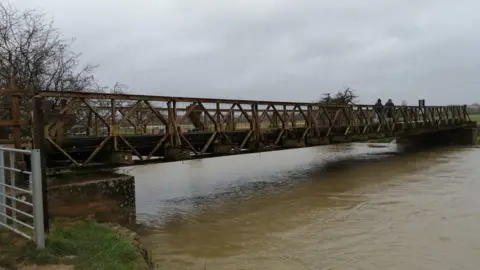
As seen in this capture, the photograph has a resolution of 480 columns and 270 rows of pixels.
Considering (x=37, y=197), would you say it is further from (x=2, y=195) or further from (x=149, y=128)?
(x=149, y=128)

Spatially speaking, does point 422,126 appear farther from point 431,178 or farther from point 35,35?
point 35,35

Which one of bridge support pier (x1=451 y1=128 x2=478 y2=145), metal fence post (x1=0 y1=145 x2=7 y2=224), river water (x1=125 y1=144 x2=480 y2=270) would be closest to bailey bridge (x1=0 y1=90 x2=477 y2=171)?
metal fence post (x1=0 y1=145 x2=7 y2=224)

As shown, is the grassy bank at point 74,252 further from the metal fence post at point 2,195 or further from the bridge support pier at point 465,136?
the bridge support pier at point 465,136

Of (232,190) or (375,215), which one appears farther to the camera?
(232,190)

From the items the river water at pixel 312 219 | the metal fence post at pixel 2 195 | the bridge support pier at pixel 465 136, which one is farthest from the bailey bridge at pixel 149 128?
the bridge support pier at pixel 465 136

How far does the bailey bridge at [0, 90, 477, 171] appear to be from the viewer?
8805 millimetres

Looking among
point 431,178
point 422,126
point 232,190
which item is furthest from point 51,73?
point 422,126

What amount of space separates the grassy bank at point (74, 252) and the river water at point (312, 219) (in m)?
1.32

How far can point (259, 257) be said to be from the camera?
8133mm

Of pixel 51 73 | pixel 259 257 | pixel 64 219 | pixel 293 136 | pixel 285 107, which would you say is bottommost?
pixel 259 257

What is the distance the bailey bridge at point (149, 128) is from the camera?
8.80m

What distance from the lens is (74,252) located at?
590 cm

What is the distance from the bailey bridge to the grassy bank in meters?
1.40

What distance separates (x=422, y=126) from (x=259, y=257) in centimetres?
2846
